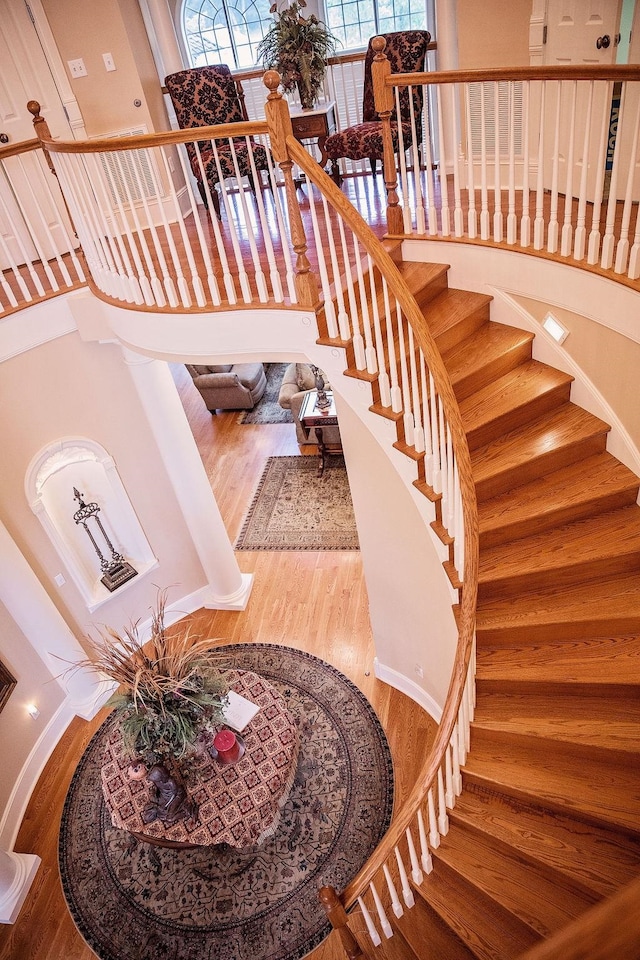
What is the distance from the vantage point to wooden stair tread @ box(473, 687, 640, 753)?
279 centimetres

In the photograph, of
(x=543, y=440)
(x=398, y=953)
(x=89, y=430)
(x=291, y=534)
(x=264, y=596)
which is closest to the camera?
(x=398, y=953)

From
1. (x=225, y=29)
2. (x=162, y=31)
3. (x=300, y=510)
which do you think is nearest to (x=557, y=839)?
(x=300, y=510)

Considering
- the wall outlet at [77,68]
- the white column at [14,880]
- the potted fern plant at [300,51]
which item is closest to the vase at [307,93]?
the potted fern plant at [300,51]

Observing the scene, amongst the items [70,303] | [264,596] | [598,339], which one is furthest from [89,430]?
[598,339]

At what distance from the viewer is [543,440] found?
3.57m

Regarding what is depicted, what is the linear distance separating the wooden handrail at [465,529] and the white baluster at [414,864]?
10 cm

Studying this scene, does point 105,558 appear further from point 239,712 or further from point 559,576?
point 559,576

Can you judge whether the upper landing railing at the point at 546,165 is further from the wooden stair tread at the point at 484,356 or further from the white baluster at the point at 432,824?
the white baluster at the point at 432,824

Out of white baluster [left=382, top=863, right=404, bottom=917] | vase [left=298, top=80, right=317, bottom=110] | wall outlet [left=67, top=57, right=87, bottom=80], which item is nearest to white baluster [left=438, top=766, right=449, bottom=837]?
white baluster [left=382, top=863, right=404, bottom=917]

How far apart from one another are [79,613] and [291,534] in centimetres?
228

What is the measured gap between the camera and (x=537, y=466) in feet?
11.5

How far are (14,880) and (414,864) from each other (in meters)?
2.95

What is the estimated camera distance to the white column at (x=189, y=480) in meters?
4.99

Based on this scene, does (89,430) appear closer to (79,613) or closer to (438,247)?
(79,613)
